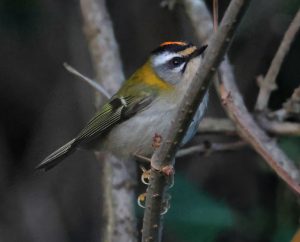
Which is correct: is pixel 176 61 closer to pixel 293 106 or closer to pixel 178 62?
pixel 178 62

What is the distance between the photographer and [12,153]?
461cm

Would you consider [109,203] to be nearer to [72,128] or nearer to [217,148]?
[217,148]

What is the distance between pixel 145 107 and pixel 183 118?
1.22 metres

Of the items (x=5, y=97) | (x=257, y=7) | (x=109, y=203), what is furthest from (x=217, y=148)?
(x=5, y=97)

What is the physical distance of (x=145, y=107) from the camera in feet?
9.64

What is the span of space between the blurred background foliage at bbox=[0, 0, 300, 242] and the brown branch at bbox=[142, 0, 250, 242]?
224 centimetres

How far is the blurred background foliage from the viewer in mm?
4363

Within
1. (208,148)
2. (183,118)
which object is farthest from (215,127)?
(183,118)

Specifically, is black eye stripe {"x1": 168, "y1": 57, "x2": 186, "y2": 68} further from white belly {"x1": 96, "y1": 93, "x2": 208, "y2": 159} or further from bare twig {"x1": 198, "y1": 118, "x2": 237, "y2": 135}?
bare twig {"x1": 198, "y1": 118, "x2": 237, "y2": 135}

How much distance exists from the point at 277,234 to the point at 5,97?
196 centimetres

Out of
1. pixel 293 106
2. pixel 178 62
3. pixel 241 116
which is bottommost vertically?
pixel 293 106

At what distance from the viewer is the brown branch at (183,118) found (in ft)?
5.02

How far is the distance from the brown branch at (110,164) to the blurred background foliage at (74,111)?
26.5 inches

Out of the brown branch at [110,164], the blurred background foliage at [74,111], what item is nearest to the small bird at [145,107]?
the brown branch at [110,164]
